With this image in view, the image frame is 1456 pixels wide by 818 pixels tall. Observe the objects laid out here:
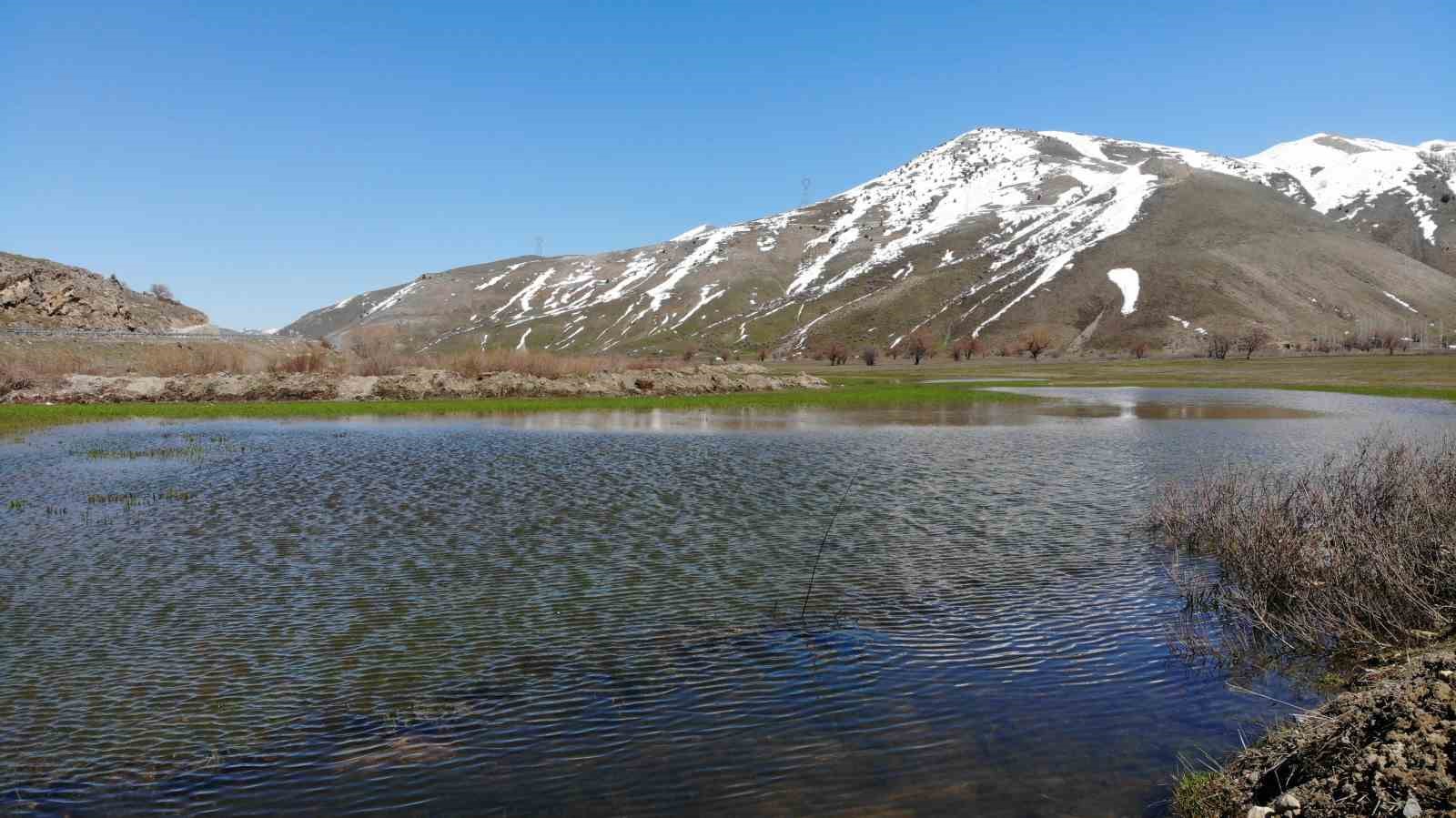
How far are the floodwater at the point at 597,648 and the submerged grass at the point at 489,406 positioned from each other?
90.4 ft

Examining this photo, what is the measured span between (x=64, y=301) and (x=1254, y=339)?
147678mm

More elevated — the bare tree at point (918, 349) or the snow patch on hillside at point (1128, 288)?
the snow patch on hillside at point (1128, 288)

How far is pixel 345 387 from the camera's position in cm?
6694

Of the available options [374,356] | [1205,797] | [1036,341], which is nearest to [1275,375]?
[1036,341]

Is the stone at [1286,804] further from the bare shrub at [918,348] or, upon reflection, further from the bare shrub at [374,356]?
the bare shrub at [918,348]

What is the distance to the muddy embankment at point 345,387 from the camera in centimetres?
6419

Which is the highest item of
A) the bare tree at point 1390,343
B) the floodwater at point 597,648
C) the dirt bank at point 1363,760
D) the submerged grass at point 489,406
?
the bare tree at point 1390,343

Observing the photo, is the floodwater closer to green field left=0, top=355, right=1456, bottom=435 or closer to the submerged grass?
the submerged grass

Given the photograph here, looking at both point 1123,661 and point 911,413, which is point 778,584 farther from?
point 911,413

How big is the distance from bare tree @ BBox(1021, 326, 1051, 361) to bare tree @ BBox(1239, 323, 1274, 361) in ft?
97.3

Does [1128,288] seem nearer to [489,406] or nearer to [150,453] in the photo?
[489,406]

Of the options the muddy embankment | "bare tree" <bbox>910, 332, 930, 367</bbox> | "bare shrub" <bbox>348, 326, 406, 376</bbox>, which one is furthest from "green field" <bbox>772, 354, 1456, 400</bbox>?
"bare shrub" <bbox>348, 326, 406, 376</bbox>

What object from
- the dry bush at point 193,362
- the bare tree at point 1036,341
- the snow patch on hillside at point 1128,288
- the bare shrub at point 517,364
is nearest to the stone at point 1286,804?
the bare shrub at point 517,364

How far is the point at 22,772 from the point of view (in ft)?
29.8
